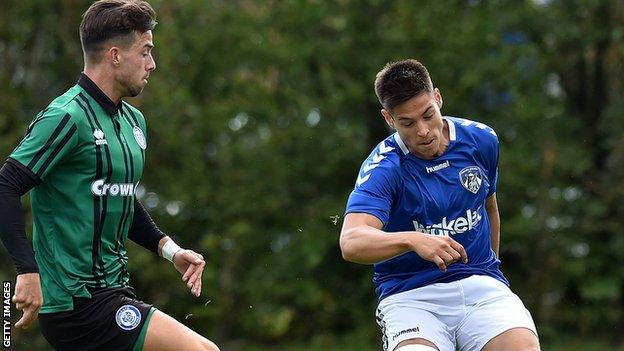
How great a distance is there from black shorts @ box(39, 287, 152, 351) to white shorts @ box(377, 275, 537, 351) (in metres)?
1.17

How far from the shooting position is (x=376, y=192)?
4.98 m

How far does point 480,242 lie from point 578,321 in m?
6.47

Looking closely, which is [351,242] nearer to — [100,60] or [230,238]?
[100,60]

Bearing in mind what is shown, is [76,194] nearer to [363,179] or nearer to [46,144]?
[46,144]

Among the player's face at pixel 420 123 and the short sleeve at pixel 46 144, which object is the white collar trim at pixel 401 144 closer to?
the player's face at pixel 420 123

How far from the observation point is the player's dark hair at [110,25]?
4789 mm

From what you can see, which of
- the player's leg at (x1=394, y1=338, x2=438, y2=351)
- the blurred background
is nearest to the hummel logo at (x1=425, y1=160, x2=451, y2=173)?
the player's leg at (x1=394, y1=338, x2=438, y2=351)

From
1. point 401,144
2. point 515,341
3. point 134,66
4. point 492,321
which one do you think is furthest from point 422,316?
point 134,66

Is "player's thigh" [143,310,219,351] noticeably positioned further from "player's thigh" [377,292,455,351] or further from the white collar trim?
the white collar trim

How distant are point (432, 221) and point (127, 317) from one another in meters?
1.45

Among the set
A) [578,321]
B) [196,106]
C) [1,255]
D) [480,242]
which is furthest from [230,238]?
[480,242]

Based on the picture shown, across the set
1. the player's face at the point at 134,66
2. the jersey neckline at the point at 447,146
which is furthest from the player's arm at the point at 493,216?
the player's face at the point at 134,66

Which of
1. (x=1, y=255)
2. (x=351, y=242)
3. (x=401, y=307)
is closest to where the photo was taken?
(x=351, y=242)

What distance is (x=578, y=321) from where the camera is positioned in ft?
37.3
